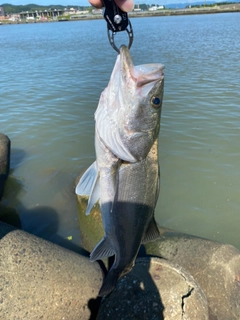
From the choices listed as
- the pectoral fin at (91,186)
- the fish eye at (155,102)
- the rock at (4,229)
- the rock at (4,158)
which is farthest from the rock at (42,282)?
the rock at (4,158)

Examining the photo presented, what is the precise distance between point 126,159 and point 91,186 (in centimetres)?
48

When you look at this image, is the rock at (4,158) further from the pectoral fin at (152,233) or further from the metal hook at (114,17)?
the metal hook at (114,17)

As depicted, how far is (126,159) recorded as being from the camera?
8.43 feet

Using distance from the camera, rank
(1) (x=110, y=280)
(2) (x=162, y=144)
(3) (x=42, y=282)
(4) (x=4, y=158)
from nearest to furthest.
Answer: (1) (x=110, y=280), (3) (x=42, y=282), (4) (x=4, y=158), (2) (x=162, y=144)

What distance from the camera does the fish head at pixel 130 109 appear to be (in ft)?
7.75

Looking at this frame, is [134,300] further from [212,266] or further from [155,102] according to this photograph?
[155,102]

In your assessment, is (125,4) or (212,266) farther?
(212,266)

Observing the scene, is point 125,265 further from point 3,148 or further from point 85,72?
point 85,72

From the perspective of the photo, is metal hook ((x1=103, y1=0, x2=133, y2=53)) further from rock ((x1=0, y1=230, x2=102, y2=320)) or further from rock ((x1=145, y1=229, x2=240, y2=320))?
rock ((x1=145, y1=229, x2=240, y2=320))

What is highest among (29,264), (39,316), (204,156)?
(29,264)

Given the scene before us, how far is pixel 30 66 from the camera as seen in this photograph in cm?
2102

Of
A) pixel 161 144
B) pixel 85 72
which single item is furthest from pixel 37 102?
pixel 161 144

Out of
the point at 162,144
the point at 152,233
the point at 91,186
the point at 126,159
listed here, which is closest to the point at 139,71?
the point at 126,159

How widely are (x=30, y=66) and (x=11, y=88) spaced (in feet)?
19.9
